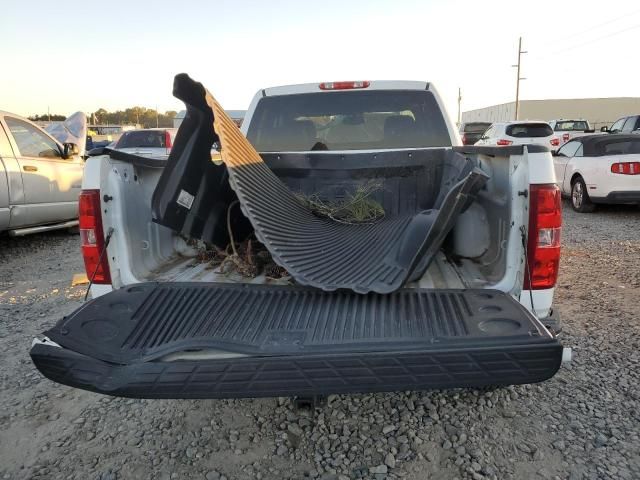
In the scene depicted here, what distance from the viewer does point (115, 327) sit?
2.12 meters

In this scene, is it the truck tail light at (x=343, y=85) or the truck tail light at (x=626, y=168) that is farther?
the truck tail light at (x=626, y=168)

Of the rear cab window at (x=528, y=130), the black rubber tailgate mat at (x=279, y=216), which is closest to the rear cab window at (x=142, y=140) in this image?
the rear cab window at (x=528, y=130)

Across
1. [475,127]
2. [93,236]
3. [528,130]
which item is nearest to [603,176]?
[528,130]

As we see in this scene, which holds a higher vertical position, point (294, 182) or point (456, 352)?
point (294, 182)

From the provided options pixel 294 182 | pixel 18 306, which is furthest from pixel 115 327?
pixel 18 306

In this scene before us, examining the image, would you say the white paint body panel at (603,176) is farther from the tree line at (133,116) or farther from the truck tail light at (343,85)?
the tree line at (133,116)

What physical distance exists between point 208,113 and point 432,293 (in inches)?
57.7

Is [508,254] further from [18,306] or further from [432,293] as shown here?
[18,306]

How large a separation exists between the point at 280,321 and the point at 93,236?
117cm

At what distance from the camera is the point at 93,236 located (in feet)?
8.37

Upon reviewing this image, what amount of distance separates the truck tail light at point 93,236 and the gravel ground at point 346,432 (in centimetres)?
93

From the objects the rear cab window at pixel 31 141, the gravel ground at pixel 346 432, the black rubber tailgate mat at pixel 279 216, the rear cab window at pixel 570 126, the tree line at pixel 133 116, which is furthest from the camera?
the tree line at pixel 133 116

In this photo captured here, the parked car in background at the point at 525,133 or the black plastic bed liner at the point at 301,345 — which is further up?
the parked car in background at the point at 525,133

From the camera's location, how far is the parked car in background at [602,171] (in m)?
8.89
